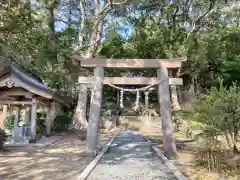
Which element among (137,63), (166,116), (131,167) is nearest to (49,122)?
(137,63)

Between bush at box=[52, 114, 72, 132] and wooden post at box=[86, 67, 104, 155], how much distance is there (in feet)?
33.8

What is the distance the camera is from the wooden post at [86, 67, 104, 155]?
10.7 metres

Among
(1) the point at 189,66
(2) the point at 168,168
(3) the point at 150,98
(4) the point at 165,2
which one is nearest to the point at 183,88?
(3) the point at 150,98

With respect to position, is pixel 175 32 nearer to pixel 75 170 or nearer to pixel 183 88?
pixel 183 88

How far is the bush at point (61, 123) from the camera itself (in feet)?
68.2

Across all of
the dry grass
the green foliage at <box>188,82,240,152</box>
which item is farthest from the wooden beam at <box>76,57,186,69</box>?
the dry grass

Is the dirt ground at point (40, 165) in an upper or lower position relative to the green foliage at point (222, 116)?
lower

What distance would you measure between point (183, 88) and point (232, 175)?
77.8 feet

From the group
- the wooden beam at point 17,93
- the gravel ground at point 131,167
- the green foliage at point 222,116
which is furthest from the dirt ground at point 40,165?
the wooden beam at point 17,93

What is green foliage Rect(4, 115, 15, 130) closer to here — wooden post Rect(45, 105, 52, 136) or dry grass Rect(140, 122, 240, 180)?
wooden post Rect(45, 105, 52, 136)

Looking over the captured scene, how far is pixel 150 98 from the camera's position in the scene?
107 ft

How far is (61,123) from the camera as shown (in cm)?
2111

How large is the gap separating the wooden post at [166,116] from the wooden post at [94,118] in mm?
2166

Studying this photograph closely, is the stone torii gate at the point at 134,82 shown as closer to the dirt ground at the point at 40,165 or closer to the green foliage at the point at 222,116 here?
the dirt ground at the point at 40,165
